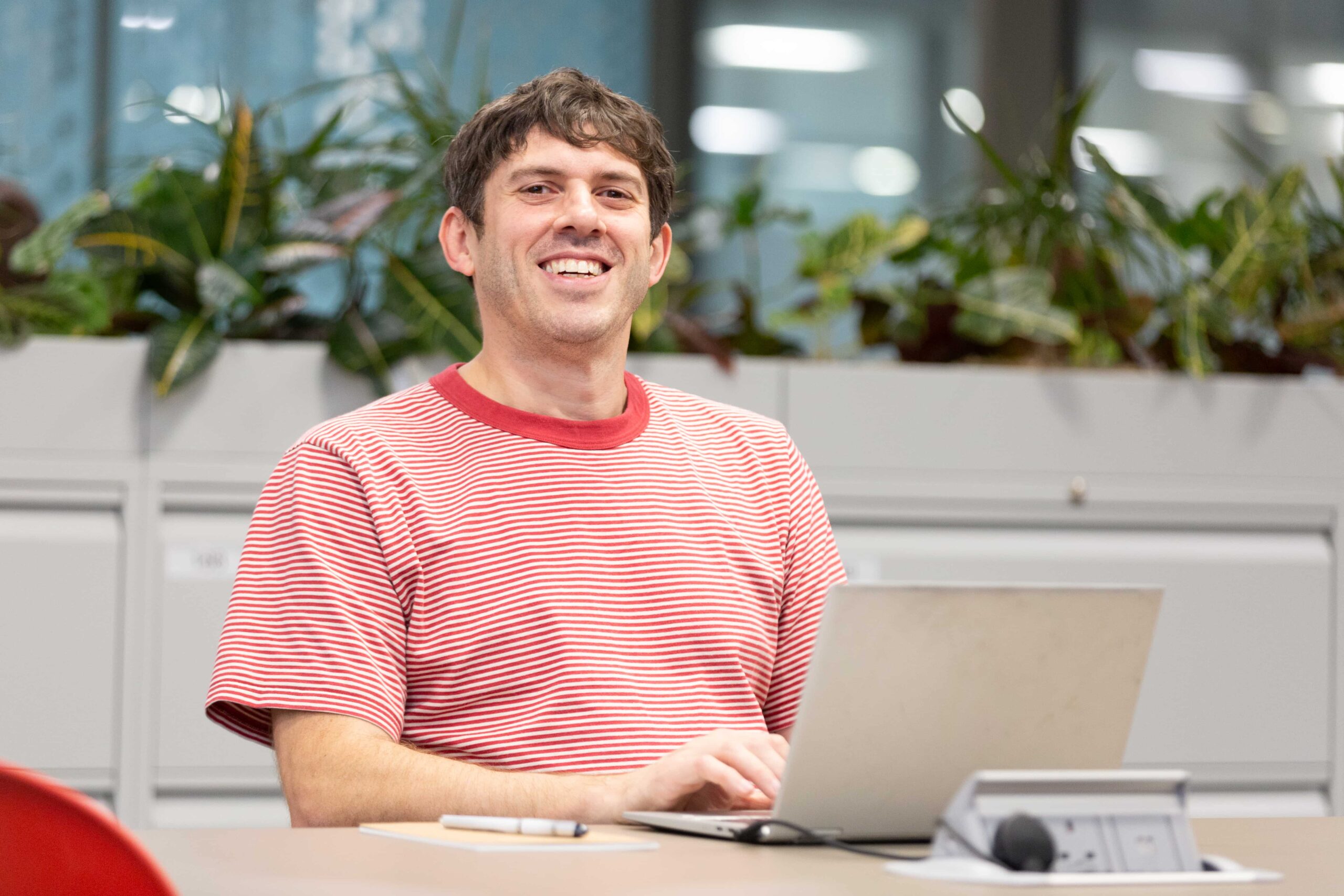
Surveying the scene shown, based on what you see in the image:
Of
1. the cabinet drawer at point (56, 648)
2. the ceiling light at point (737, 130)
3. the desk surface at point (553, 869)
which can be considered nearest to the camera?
the desk surface at point (553, 869)

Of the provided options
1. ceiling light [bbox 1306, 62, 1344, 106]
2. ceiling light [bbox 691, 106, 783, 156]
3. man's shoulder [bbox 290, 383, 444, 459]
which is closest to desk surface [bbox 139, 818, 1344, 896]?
man's shoulder [bbox 290, 383, 444, 459]

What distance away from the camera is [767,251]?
11.8 ft

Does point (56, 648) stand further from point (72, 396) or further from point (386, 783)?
point (386, 783)

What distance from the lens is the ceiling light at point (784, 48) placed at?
3646 mm

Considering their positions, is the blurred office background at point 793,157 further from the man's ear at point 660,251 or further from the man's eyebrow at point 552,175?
the man's eyebrow at point 552,175

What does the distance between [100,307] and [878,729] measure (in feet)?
5.36

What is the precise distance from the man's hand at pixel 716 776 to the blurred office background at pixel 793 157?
3.78 feet

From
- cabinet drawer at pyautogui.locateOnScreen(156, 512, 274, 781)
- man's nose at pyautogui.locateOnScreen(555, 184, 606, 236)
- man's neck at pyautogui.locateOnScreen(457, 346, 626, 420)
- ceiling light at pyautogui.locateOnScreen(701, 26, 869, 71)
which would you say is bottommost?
cabinet drawer at pyautogui.locateOnScreen(156, 512, 274, 781)

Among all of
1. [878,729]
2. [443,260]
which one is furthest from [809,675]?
[443,260]

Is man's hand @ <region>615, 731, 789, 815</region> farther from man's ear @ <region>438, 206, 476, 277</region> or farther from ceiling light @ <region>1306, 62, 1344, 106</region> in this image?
ceiling light @ <region>1306, 62, 1344, 106</region>

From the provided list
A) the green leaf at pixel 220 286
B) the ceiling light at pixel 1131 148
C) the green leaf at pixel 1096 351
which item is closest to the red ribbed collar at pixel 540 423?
the green leaf at pixel 220 286

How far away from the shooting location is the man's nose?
5.14 feet

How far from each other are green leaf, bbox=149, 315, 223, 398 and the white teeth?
77 cm

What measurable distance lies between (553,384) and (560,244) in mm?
148
